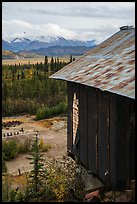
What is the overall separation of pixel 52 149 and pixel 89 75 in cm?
745

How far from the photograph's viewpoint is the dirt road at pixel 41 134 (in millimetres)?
13977

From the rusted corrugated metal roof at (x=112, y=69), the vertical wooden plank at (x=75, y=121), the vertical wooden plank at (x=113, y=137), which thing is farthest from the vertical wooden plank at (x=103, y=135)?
the vertical wooden plank at (x=75, y=121)

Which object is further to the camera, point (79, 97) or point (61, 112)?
point (61, 112)

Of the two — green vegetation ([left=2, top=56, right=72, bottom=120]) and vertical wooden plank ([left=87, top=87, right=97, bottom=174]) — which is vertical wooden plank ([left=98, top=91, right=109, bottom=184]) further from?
green vegetation ([left=2, top=56, right=72, bottom=120])

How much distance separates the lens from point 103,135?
8539 mm

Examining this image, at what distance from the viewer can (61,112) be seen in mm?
24734

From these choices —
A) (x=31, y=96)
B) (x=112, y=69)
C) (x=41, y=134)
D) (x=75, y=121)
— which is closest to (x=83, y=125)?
(x=75, y=121)

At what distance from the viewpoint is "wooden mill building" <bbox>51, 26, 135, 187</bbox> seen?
7.29 m

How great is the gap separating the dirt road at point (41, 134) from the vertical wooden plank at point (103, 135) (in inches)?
197

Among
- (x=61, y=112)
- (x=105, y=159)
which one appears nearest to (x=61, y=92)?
(x=61, y=112)

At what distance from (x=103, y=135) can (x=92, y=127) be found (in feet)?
2.62

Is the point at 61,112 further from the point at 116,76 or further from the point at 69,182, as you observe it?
the point at 116,76

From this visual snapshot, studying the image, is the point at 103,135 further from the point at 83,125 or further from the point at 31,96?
the point at 31,96

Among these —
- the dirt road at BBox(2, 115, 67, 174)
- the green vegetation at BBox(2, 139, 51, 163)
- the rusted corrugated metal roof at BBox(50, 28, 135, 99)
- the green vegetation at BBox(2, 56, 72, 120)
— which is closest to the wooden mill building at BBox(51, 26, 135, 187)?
the rusted corrugated metal roof at BBox(50, 28, 135, 99)
